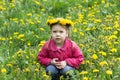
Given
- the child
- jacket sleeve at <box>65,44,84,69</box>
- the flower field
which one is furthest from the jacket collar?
the flower field

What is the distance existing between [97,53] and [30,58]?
98 centimetres

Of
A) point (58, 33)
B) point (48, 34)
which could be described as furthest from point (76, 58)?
point (48, 34)

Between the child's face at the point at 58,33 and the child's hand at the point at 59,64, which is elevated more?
the child's face at the point at 58,33

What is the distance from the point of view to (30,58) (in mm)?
5977

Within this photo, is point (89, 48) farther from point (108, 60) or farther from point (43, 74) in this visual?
point (43, 74)

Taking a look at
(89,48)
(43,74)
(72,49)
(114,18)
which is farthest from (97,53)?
(114,18)

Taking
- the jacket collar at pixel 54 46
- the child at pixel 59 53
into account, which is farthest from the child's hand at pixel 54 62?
the jacket collar at pixel 54 46

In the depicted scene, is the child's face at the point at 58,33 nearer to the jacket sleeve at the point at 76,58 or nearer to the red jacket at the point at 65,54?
the red jacket at the point at 65,54

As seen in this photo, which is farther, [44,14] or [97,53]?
[44,14]

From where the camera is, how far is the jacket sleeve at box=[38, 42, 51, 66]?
5.58 m

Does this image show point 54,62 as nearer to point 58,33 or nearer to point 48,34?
point 58,33

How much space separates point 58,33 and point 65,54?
1.00 feet

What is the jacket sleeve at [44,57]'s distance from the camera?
558 cm

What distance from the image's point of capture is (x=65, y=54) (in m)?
5.56
